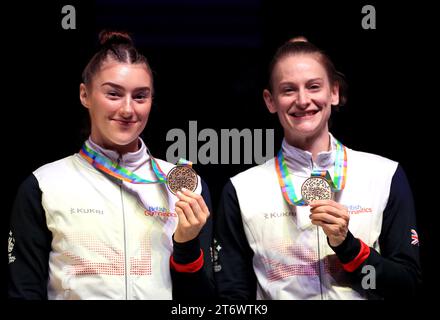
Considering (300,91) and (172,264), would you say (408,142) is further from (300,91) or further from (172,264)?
(172,264)

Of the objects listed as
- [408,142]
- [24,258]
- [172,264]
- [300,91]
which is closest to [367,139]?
[408,142]

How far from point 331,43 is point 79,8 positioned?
4.80 ft

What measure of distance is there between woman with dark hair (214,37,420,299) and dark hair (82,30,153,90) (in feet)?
2.42

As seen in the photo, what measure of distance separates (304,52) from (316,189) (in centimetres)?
75

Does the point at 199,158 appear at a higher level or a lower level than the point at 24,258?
higher

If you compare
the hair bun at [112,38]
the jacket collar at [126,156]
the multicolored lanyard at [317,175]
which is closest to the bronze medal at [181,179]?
the jacket collar at [126,156]

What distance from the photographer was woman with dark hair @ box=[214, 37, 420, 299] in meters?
3.61

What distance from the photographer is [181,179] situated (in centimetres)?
364

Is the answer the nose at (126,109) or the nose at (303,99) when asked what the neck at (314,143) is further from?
the nose at (126,109)

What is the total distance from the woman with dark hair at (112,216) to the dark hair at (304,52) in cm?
68

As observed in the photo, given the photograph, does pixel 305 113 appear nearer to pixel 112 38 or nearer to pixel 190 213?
pixel 190 213

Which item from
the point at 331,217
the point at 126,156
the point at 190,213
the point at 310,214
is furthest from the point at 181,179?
the point at 331,217

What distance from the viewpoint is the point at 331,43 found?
4.30 meters

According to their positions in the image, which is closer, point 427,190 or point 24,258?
point 24,258
